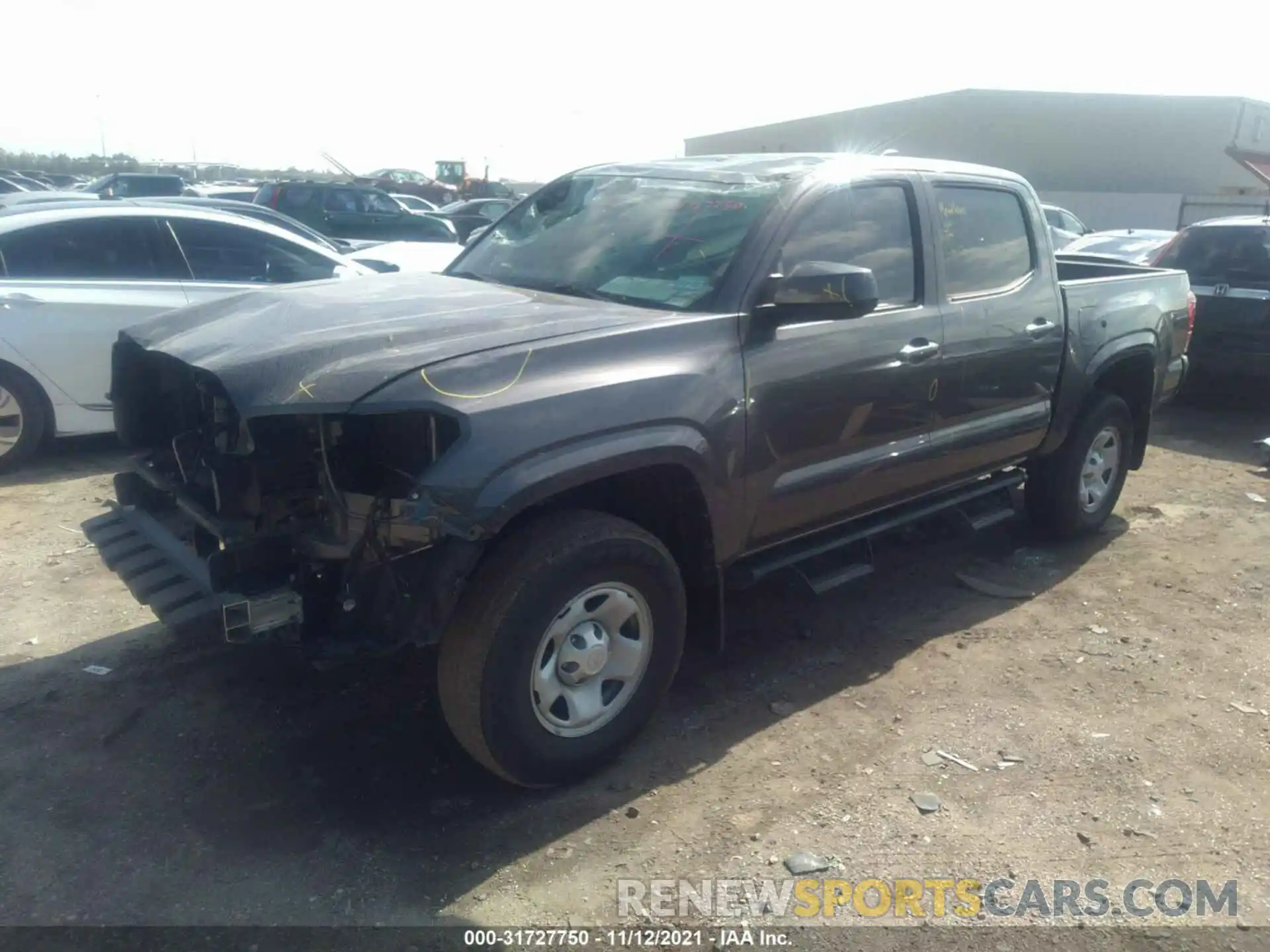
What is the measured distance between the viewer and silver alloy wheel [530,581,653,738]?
3297mm

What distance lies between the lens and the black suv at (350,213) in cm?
1845

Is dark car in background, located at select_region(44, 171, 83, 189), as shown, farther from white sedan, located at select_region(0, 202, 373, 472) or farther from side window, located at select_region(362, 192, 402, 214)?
white sedan, located at select_region(0, 202, 373, 472)

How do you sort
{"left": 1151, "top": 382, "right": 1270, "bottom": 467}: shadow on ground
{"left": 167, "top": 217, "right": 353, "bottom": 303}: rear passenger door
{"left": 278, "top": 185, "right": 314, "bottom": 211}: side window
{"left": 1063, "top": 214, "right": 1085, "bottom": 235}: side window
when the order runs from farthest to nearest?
1. {"left": 1063, "top": 214, "right": 1085, "bottom": 235}: side window
2. {"left": 278, "top": 185, "right": 314, "bottom": 211}: side window
3. {"left": 1151, "top": 382, "right": 1270, "bottom": 467}: shadow on ground
4. {"left": 167, "top": 217, "right": 353, "bottom": 303}: rear passenger door

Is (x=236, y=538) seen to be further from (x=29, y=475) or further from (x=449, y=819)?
(x=29, y=475)

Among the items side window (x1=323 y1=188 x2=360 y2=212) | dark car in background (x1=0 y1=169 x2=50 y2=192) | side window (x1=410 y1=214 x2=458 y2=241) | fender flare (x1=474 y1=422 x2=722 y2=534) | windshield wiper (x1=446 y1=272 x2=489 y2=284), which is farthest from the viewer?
dark car in background (x1=0 y1=169 x2=50 y2=192)

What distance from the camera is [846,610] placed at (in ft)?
16.5

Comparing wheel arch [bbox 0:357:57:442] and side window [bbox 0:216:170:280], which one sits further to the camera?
side window [bbox 0:216:170:280]

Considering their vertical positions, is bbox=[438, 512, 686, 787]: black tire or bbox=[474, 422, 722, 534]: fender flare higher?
bbox=[474, 422, 722, 534]: fender flare

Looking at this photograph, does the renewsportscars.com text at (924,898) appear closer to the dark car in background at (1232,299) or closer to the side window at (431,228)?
the dark car in background at (1232,299)

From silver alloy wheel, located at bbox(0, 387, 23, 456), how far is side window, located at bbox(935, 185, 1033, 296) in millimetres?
5440

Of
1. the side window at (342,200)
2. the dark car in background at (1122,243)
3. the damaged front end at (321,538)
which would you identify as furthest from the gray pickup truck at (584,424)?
the side window at (342,200)

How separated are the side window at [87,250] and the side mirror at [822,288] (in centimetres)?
491

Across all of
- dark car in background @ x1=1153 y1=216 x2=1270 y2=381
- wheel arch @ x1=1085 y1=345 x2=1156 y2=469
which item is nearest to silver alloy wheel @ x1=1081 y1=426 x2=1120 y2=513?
wheel arch @ x1=1085 y1=345 x2=1156 y2=469

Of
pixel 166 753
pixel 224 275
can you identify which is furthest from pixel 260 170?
pixel 166 753
